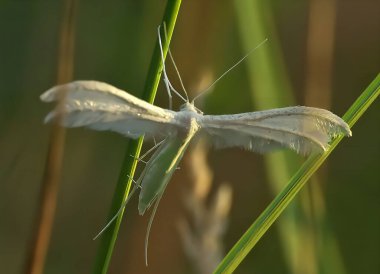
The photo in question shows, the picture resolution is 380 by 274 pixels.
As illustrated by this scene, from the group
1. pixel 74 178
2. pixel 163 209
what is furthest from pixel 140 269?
pixel 74 178

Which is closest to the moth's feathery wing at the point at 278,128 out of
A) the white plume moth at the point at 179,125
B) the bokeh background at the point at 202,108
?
the white plume moth at the point at 179,125

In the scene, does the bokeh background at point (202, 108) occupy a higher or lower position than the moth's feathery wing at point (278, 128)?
lower

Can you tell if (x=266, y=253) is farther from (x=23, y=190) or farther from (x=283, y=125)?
(x=283, y=125)

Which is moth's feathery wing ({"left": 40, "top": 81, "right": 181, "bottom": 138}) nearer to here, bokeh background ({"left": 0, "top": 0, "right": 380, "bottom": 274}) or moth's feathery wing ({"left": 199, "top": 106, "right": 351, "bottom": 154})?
moth's feathery wing ({"left": 199, "top": 106, "right": 351, "bottom": 154})

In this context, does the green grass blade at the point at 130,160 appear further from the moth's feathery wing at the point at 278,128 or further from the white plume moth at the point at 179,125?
the moth's feathery wing at the point at 278,128

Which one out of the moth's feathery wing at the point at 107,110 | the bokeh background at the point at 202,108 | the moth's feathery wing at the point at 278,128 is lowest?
the bokeh background at the point at 202,108

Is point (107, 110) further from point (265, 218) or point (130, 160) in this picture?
Result: point (265, 218)
